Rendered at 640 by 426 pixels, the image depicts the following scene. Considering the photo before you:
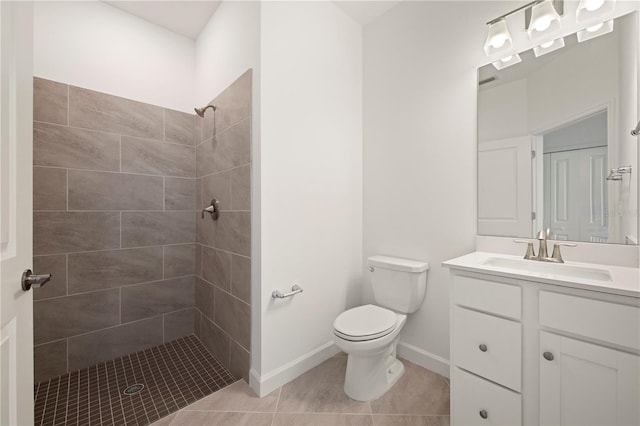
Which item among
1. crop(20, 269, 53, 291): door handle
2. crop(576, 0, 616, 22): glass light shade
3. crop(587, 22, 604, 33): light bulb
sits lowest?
crop(20, 269, 53, 291): door handle

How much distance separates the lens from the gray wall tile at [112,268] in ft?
6.30

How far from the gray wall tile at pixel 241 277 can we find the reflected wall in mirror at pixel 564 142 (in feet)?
4.77

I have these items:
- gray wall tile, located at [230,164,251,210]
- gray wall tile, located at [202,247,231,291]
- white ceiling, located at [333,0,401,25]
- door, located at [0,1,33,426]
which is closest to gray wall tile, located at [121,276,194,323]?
gray wall tile, located at [202,247,231,291]

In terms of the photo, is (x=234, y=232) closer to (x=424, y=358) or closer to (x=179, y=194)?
(x=179, y=194)

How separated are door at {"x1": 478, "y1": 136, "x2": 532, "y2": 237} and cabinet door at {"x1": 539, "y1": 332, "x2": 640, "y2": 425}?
69 cm

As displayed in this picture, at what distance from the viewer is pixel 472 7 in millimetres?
1707

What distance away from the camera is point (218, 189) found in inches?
82.0

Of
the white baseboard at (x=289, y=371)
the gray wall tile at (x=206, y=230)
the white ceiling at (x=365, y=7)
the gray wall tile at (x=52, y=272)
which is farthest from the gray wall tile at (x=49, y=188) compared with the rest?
the white ceiling at (x=365, y=7)

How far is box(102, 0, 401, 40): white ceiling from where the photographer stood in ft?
6.72

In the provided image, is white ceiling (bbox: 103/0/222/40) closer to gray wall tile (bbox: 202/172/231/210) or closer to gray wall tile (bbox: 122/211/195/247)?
gray wall tile (bbox: 202/172/231/210)

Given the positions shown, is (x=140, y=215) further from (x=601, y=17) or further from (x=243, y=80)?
(x=601, y=17)

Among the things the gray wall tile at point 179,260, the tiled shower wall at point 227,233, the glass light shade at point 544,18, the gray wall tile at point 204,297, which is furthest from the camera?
the gray wall tile at point 179,260

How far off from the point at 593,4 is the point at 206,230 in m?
2.68

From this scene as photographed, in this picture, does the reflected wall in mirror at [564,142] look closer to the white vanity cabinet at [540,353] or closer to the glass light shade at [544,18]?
the glass light shade at [544,18]
